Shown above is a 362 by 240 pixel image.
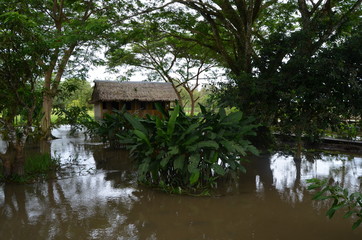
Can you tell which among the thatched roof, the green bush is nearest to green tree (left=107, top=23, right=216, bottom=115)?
the thatched roof

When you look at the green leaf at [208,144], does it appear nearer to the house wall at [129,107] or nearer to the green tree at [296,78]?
the green tree at [296,78]

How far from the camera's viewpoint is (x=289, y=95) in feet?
21.9

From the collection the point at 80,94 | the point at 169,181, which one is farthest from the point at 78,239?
the point at 80,94

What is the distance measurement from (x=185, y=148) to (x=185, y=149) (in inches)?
3.1

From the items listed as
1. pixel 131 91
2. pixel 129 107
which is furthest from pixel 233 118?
pixel 129 107

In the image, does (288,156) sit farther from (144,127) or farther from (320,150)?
(144,127)

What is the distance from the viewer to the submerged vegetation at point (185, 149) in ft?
16.4

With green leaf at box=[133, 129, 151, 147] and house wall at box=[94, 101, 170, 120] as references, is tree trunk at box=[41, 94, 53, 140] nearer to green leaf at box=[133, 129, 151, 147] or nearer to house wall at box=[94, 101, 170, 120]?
house wall at box=[94, 101, 170, 120]

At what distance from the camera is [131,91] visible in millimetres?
21219

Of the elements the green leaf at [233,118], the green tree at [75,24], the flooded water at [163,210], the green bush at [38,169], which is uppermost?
the green tree at [75,24]

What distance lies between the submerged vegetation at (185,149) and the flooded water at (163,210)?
0.35m

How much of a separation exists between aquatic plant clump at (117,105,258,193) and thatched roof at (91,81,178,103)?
49.6ft

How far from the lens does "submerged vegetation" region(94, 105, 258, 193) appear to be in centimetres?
501

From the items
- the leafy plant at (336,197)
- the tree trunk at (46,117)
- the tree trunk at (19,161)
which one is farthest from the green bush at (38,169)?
the tree trunk at (46,117)
